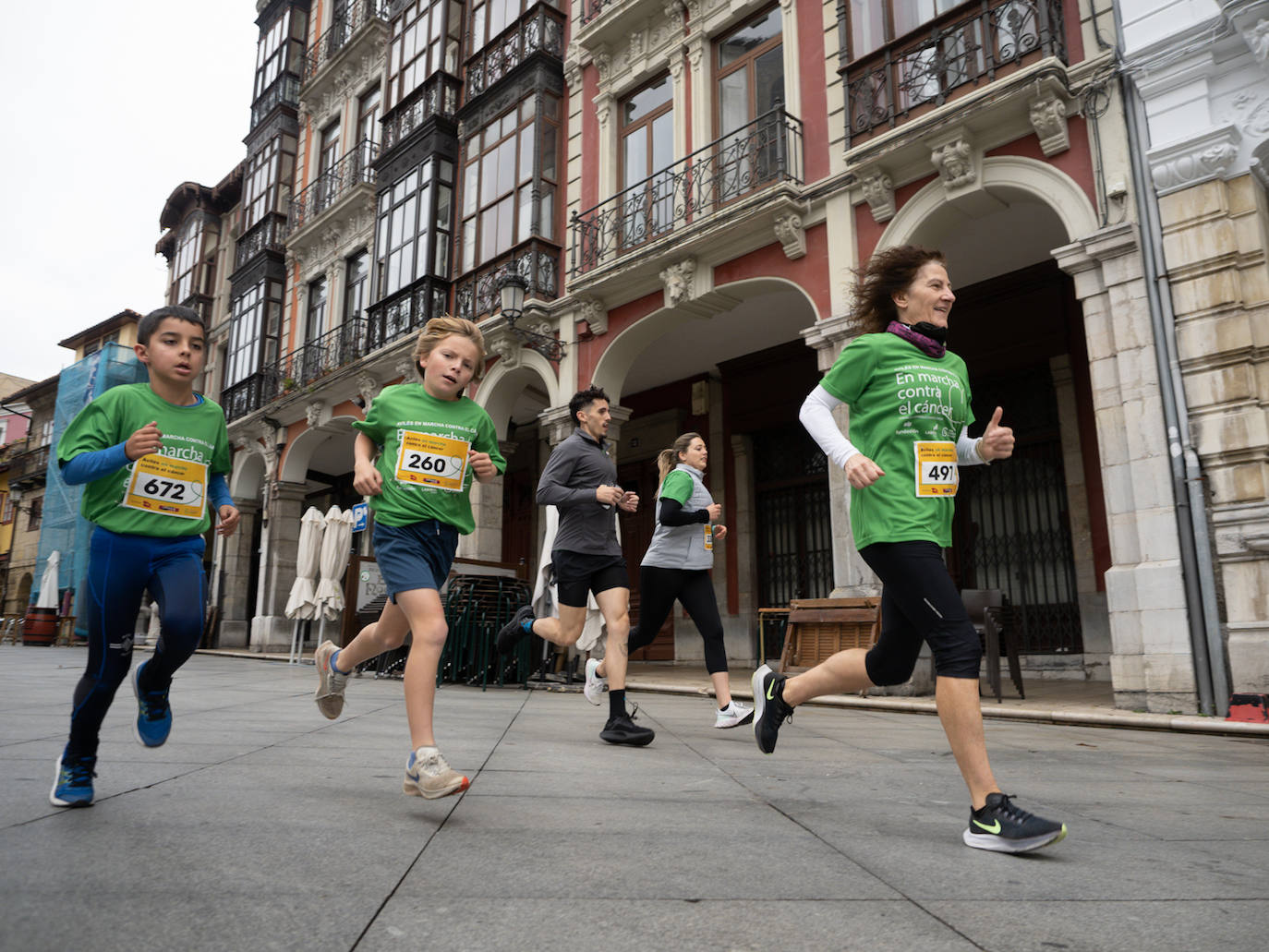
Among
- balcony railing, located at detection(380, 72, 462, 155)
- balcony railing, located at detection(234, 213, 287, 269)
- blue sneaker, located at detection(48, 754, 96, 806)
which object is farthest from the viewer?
balcony railing, located at detection(234, 213, 287, 269)

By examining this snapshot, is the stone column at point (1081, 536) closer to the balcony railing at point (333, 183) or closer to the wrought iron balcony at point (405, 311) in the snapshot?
the wrought iron balcony at point (405, 311)

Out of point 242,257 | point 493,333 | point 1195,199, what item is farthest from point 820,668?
point 242,257

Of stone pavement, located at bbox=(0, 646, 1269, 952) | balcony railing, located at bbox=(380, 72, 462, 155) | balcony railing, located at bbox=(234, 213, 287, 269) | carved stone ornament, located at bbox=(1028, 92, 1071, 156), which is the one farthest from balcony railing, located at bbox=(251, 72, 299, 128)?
stone pavement, located at bbox=(0, 646, 1269, 952)

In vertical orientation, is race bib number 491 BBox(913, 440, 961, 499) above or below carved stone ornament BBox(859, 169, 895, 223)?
below

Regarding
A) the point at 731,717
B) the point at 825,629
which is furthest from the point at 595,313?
the point at 731,717

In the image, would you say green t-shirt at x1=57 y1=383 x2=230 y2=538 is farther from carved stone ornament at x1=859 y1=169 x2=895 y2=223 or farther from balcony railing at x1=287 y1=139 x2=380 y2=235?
balcony railing at x1=287 y1=139 x2=380 y2=235

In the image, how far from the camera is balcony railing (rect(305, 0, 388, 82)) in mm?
20438

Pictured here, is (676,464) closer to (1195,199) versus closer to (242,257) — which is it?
(1195,199)

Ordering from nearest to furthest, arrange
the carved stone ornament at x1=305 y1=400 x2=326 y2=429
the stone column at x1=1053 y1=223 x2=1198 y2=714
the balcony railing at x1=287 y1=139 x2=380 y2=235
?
the stone column at x1=1053 y1=223 x2=1198 y2=714 < the carved stone ornament at x1=305 y1=400 x2=326 y2=429 < the balcony railing at x1=287 y1=139 x2=380 y2=235

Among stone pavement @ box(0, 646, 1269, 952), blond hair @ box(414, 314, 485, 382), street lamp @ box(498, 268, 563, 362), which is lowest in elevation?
stone pavement @ box(0, 646, 1269, 952)

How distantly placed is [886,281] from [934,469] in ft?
2.66

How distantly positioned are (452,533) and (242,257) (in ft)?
76.7

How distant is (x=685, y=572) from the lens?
562 cm

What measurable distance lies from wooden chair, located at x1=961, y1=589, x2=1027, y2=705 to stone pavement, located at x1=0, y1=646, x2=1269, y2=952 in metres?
3.17
